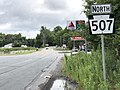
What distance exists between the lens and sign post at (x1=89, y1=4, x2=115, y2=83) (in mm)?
9070

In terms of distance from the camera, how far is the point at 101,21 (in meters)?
9.12

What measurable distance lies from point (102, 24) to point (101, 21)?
0.09m

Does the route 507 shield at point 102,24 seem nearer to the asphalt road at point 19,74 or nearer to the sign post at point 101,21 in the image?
the sign post at point 101,21

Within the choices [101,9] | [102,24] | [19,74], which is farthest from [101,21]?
[19,74]

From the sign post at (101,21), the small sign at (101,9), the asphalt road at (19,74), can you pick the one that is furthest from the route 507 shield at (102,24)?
the asphalt road at (19,74)

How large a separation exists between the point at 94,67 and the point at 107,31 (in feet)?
13.5

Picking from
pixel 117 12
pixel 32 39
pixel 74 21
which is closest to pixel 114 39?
pixel 117 12

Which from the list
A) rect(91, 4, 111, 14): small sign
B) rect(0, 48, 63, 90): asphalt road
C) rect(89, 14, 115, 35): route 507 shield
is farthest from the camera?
rect(0, 48, 63, 90): asphalt road

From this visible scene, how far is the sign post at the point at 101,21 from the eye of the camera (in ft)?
29.8

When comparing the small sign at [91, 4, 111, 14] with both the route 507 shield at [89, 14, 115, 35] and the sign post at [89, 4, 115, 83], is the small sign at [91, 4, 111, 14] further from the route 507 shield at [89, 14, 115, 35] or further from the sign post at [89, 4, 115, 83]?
the route 507 shield at [89, 14, 115, 35]

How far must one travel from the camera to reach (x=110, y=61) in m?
13.0

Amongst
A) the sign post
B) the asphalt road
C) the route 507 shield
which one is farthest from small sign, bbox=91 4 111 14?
the asphalt road

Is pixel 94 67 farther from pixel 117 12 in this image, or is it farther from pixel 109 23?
pixel 109 23

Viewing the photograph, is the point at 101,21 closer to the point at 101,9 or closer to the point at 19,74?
the point at 101,9
